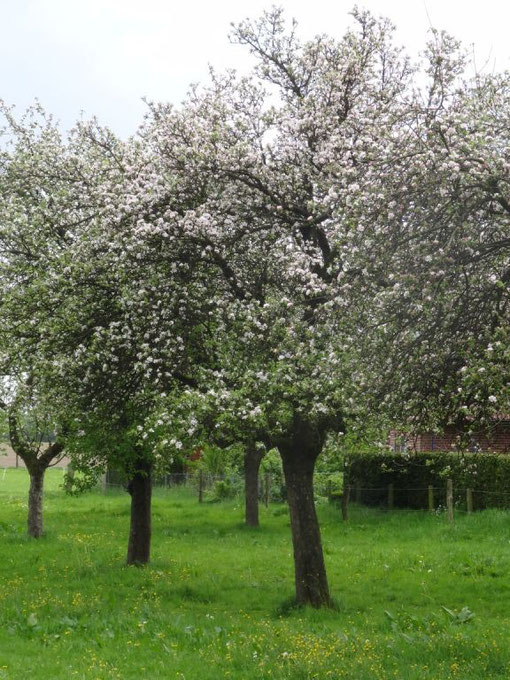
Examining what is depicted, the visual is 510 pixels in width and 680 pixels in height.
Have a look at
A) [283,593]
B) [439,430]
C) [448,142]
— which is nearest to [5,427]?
[283,593]

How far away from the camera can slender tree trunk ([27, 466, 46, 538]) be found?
100 ft

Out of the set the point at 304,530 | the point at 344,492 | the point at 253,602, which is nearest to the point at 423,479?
the point at 344,492

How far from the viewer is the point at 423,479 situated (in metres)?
35.0

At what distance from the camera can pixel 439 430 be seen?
1425cm

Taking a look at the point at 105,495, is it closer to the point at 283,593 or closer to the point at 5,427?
the point at 5,427

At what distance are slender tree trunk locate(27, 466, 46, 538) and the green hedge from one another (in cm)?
1182

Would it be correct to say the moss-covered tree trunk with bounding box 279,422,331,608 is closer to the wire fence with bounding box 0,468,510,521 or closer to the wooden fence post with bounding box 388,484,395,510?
the wire fence with bounding box 0,468,510,521

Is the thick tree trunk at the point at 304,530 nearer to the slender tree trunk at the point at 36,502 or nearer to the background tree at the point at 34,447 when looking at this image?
the background tree at the point at 34,447

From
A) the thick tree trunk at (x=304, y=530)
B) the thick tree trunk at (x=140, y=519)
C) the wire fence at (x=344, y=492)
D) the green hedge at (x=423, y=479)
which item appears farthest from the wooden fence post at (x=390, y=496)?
the thick tree trunk at (x=304, y=530)

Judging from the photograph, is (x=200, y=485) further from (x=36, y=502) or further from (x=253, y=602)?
(x=253, y=602)

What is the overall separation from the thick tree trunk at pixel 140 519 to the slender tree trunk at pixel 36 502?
23.0 feet

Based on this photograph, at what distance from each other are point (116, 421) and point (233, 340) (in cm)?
492

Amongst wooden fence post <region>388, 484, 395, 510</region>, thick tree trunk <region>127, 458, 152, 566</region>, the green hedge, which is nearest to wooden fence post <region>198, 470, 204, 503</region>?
the green hedge

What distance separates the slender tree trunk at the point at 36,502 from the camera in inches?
1201
